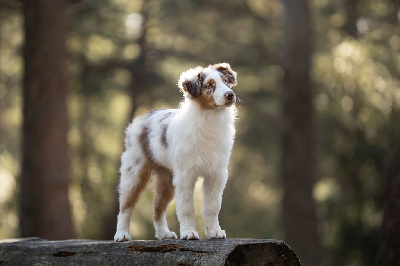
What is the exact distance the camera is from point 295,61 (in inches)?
628

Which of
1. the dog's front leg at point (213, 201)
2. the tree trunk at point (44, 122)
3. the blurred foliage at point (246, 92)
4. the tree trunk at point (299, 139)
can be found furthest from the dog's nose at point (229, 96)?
the tree trunk at point (299, 139)

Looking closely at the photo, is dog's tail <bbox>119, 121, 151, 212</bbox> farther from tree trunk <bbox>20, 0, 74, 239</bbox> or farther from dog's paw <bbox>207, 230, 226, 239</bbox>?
tree trunk <bbox>20, 0, 74, 239</bbox>

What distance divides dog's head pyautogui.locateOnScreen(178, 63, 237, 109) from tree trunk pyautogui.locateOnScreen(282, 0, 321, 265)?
30.1ft

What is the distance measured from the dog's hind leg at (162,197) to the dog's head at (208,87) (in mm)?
1207

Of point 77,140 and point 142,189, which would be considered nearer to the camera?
point 142,189

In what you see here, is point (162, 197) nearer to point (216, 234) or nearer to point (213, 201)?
point (213, 201)

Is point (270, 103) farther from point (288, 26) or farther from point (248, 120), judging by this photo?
point (288, 26)

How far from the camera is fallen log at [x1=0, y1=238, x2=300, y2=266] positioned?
583 cm

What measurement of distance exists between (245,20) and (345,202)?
7.07m

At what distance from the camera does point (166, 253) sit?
6047 millimetres

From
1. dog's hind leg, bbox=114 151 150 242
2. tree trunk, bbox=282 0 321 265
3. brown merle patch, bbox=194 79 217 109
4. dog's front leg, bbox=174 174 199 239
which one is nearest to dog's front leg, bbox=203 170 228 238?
dog's front leg, bbox=174 174 199 239

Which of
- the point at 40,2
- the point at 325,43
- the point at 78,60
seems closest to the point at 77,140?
the point at 78,60

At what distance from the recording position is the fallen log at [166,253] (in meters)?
5.83

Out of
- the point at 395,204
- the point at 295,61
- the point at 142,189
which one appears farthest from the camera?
the point at 295,61
